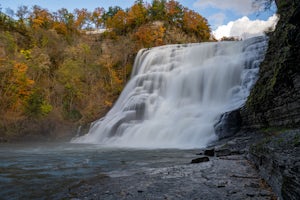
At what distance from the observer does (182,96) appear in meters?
17.1

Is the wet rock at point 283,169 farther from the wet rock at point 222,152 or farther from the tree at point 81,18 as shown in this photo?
the tree at point 81,18

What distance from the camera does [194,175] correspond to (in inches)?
162

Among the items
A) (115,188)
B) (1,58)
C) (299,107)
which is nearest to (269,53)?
(299,107)

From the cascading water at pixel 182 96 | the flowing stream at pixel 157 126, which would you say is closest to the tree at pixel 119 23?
the flowing stream at pixel 157 126

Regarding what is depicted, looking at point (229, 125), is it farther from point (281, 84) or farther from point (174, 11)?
point (174, 11)

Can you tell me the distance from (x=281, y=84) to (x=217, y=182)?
4717 millimetres

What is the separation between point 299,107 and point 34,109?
1694 cm

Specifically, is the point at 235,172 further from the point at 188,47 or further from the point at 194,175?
the point at 188,47

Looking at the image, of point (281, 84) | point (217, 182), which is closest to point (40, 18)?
point (281, 84)

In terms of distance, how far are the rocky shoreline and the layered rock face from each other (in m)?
2.87

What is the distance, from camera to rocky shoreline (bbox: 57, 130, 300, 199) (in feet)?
8.19

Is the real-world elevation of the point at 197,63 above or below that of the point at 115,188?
above

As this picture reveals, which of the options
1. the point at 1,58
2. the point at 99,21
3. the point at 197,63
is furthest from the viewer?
the point at 99,21

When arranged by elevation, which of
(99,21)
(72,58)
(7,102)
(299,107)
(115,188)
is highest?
(99,21)
